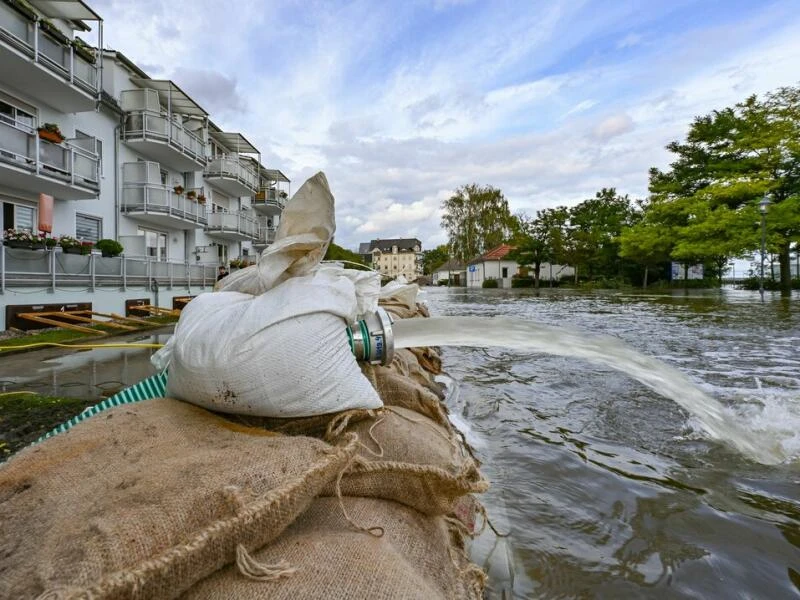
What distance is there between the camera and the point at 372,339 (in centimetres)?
176

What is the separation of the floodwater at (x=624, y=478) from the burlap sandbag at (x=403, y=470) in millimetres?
455

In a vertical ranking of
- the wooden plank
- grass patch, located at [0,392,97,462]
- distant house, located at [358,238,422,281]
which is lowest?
grass patch, located at [0,392,97,462]

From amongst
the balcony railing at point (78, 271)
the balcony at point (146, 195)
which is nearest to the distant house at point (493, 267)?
the balcony at point (146, 195)

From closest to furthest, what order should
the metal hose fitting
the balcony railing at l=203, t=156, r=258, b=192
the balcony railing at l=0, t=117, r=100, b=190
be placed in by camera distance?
the metal hose fitting < the balcony railing at l=0, t=117, r=100, b=190 < the balcony railing at l=203, t=156, r=258, b=192

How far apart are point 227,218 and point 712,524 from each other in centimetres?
2529

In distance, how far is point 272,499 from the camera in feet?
3.16

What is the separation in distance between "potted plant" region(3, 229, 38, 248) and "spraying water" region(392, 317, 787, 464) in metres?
11.3

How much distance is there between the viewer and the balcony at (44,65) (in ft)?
36.0

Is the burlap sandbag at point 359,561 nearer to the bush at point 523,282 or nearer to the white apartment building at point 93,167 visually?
the white apartment building at point 93,167

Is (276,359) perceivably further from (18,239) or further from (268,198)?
(268,198)

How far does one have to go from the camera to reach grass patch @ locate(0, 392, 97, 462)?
2732mm

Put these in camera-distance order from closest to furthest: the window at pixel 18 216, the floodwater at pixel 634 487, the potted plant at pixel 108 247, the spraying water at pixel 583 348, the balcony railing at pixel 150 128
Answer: the floodwater at pixel 634 487 < the spraying water at pixel 583 348 < the window at pixel 18 216 < the potted plant at pixel 108 247 < the balcony railing at pixel 150 128

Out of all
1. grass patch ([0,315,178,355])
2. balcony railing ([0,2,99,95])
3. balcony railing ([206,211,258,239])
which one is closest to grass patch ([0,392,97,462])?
grass patch ([0,315,178,355])

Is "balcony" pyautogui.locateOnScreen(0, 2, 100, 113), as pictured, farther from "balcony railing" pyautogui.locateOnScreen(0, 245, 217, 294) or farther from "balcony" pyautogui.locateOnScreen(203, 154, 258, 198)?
"balcony" pyautogui.locateOnScreen(203, 154, 258, 198)
